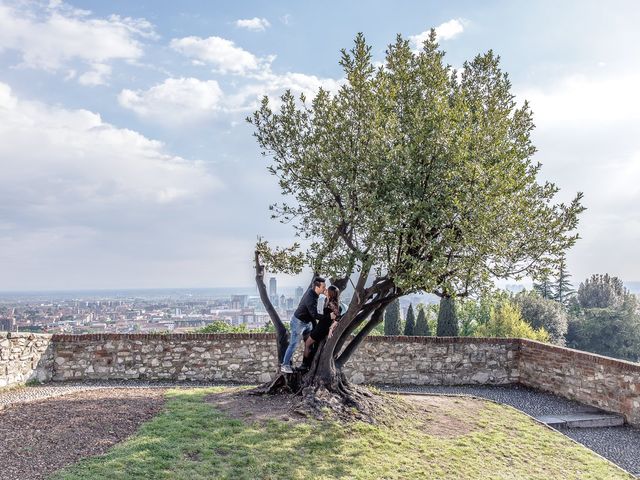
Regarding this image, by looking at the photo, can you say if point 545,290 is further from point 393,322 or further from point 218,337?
point 218,337

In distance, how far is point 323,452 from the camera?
671cm

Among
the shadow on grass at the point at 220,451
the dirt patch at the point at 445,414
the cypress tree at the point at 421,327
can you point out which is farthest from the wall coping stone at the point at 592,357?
the cypress tree at the point at 421,327

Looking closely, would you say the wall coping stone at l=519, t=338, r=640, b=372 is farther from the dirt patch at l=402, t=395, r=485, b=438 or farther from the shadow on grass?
the shadow on grass

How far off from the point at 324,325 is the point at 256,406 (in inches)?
72.5

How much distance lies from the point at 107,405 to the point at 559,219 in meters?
8.52

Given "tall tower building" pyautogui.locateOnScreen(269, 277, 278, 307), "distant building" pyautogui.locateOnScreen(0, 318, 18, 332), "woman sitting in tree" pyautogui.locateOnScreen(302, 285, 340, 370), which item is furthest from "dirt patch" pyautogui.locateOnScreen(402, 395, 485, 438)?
"distant building" pyautogui.locateOnScreen(0, 318, 18, 332)

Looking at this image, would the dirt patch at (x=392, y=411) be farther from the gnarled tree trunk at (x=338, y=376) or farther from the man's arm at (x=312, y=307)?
the man's arm at (x=312, y=307)

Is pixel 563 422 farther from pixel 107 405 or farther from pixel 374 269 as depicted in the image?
pixel 107 405

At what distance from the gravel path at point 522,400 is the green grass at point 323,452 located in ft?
2.58

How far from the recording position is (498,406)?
34.2 feet

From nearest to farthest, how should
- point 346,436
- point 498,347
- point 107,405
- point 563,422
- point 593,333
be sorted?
1. point 346,436
2. point 107,405
3. point 563,422
4. point 498,347
5. point 593,333

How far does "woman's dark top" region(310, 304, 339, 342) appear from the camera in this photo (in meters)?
8.94

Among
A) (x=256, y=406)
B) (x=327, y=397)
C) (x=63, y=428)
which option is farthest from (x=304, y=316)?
(x=63, y=428)

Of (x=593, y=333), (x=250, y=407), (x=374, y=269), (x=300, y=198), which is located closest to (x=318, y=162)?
(x=300, y=198)
